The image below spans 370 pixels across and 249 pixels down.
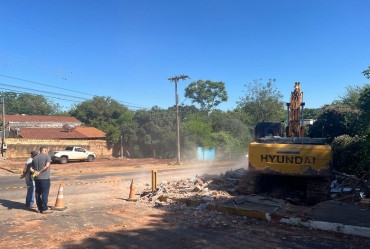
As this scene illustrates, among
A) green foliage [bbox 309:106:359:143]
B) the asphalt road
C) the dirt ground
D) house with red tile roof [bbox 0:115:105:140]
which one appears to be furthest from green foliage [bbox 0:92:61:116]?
green foliage [bbox 309:106:359:143]

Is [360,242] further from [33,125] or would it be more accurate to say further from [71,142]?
[33,125]

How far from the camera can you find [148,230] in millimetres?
6625

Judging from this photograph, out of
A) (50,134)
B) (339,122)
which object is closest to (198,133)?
(50,134)

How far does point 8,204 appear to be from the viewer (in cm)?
943

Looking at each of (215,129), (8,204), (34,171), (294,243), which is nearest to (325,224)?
(294,243)

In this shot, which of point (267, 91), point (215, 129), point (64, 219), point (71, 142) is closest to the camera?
point (64, 219)

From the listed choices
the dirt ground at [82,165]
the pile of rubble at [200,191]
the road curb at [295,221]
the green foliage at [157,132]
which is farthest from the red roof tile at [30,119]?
the road curb at [295,221]

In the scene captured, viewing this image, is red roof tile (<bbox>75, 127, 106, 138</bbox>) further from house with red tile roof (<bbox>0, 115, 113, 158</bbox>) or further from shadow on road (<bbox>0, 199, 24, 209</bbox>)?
shadow on road (<bbox>0, 199, 24, 209</bbox>)

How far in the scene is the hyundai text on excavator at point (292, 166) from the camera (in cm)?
858

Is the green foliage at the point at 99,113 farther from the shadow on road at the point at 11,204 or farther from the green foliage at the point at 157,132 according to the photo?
the shadow on road at the point at 11,204

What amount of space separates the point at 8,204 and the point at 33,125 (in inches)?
1564

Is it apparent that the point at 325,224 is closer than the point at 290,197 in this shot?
Yes

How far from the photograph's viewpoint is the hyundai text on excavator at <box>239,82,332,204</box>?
338 inches

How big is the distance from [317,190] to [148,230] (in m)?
5.12
